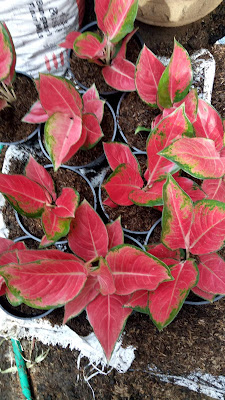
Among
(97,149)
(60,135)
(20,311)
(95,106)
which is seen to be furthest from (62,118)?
(20,311)

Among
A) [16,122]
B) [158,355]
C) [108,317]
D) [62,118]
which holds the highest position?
[62,118]

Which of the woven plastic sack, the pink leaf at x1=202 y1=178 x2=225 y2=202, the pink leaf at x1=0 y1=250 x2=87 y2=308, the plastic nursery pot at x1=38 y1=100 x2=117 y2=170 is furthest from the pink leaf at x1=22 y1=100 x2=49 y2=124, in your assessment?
the pink leaf at x1=202 y1=178 x2=225 y2=202

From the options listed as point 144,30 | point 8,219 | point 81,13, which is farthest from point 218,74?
point 8,219

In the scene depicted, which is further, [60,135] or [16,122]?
[16,122]

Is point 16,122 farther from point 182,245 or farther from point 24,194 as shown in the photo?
point 182,245

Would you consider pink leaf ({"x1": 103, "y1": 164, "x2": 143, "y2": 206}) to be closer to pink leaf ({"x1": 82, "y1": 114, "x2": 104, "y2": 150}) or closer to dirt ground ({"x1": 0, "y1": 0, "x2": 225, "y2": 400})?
pink leaf ({"x1": 82, "y1": 114, "x2": 104, "y2": 150})
